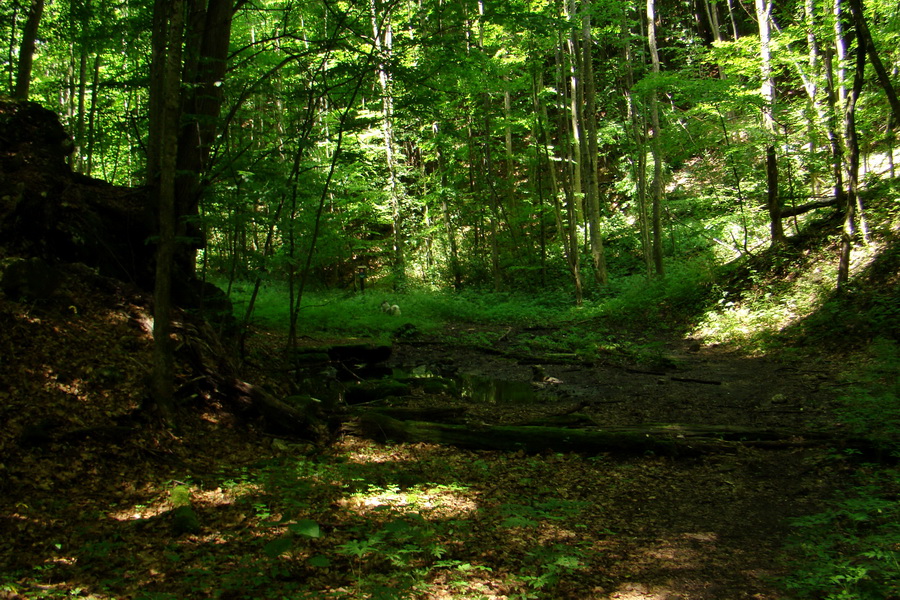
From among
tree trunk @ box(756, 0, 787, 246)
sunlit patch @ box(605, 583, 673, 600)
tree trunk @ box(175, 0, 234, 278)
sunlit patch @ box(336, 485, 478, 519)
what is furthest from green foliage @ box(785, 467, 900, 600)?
tree trunk @ box(756, 0, 787, 246)

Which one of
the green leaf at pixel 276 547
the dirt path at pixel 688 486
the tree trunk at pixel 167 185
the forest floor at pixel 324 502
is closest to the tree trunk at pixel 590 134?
the dirt path at pixel 688 486

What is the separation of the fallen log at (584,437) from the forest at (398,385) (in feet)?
0.12

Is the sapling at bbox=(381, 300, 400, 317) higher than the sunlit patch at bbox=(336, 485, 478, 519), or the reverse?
the sapling at bbox=(381, 300, 400, 317)

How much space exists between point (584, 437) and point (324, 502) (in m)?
3.19

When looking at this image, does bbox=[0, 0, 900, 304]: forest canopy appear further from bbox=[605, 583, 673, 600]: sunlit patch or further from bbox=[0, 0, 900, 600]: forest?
bbox=[605, 583, 673, 600]: sunlit patch

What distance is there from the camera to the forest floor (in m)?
3.24

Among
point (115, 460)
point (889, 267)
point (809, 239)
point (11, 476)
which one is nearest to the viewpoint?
point (11, 476)

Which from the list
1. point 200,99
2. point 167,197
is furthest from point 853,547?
point 200,99

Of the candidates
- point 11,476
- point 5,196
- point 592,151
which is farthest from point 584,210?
point 11,476

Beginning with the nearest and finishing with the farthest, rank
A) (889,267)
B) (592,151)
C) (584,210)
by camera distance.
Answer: (889,267), (592,151), (584,210)

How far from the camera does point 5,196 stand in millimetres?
6156

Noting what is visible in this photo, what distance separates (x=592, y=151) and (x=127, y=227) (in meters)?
16.1

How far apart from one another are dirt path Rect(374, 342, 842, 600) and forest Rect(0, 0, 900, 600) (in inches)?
1.4

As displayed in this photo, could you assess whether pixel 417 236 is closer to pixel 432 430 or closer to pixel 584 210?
pixel 584 210
